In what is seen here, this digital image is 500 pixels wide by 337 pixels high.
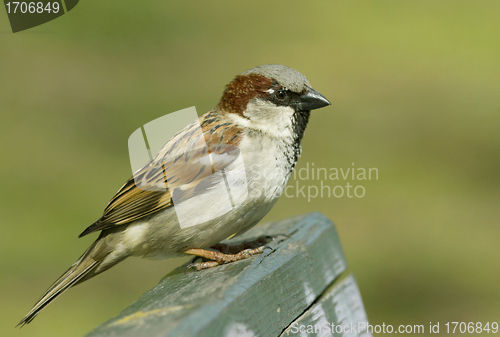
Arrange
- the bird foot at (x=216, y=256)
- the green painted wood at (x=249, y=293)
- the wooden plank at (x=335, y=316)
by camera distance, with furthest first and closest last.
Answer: the bird foot at (x=216, y=256) < the wooden plank at (x=335, y=316) < the green painted wood at (x=249, y=293)

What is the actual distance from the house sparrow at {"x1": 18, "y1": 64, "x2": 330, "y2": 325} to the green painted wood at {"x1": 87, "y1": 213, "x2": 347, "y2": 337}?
21 cm

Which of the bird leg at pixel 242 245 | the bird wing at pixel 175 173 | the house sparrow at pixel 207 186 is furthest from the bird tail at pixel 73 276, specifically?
the bird leg at pixel 242 245

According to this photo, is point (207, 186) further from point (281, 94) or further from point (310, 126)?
point (310, 126)

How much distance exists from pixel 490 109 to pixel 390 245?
2.48m

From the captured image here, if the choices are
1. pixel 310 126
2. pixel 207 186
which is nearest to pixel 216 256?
pixel 207 186

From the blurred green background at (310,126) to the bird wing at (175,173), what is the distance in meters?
1.76

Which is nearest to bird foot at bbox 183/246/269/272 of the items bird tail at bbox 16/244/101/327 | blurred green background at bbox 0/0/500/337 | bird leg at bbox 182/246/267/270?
bird leg at bbox 182/246/267/270

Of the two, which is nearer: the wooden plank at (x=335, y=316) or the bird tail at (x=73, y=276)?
the wooden plank at (x=335, y=316)

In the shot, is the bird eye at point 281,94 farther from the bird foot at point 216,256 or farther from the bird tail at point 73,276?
the bird tail at point 73,276

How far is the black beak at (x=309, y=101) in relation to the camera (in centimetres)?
248

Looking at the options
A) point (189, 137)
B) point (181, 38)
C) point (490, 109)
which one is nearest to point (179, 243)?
point (189, 137)

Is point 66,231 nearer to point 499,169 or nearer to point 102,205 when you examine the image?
point 102,205

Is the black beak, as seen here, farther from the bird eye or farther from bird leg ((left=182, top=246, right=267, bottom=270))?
bird leg ((left=182, top=246, right=267, bottom=270))

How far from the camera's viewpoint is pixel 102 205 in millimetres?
4887
